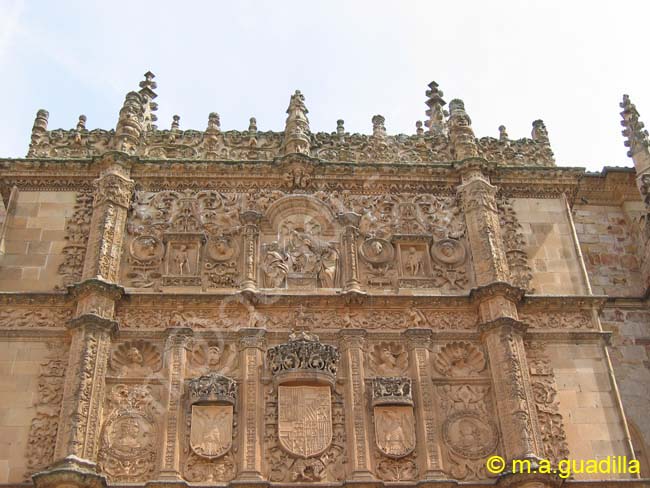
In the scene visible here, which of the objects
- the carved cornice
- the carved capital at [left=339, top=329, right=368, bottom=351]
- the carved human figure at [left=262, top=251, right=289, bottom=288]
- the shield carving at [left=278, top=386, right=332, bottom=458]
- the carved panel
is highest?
the carved human figure at [left=262, top=251, right=289, bottom=288]

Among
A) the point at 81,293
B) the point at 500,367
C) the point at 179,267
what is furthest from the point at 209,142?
the point at 500,367

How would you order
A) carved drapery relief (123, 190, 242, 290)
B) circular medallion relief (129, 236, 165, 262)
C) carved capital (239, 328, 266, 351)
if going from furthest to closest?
1. circular medallion relief (129, 236, 165, 262)
2. carved drapery relief (123, 190, 242, 290)
3. carved capital (239, 328, 266, 351)

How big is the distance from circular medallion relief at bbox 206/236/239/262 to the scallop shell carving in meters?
3.56

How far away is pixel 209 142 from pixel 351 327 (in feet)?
14.4

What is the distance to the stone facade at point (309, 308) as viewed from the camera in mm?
11258

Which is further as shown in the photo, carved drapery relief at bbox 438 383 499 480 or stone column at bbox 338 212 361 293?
stone column at bbox 338 212 361 293

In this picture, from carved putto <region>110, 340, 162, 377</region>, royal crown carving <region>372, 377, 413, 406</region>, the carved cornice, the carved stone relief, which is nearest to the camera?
the carved stone relief

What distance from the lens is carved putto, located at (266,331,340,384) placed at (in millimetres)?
11625

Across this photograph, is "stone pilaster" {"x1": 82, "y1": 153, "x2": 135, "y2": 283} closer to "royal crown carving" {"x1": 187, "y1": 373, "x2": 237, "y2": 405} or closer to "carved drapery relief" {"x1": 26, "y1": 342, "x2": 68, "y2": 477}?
"carved drapery relief" {"x1": 26, "y1": 342, "x2": 68, "y2": 477}

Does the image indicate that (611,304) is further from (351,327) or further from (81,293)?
(81,293)

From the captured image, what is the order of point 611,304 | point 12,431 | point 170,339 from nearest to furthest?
point 12,431
point 170,339
point 611,304

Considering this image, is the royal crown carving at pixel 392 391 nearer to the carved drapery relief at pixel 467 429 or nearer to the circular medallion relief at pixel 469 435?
the carved drapery relief at pixel 467 429

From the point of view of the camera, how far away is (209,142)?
14523 millimetres

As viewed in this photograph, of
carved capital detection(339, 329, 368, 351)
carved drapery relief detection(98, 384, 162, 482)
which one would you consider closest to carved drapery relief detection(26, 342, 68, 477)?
carved drapery relief detection(98, 384, 162, 482)
